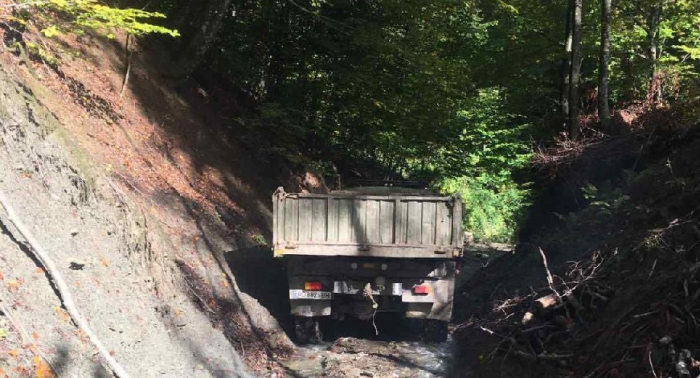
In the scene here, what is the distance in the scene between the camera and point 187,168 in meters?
12.1

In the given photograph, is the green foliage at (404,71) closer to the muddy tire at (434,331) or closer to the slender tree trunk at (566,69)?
the slender tree trunk at (566,69)

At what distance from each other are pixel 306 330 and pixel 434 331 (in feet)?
6.95

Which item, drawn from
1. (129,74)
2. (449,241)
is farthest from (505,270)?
(129,74)

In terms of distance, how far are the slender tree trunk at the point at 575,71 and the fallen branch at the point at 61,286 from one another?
12.1 m

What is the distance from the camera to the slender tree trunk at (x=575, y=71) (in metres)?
14.1

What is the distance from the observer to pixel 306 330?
957cm

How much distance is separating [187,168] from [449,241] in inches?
230

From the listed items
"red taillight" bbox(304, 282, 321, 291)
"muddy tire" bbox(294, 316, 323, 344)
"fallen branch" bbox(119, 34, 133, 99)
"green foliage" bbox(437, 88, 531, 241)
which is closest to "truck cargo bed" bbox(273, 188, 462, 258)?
"red taillight" bbox(304, 282, 321, 291)

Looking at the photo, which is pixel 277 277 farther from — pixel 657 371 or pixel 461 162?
pixel 461 162

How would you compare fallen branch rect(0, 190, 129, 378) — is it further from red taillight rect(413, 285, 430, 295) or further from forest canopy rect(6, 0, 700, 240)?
forest canopy rect(6, 0, 700, 240)

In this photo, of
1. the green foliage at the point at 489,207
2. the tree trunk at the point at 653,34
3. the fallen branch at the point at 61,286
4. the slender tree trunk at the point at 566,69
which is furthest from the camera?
the green foliage at the point at 489,207

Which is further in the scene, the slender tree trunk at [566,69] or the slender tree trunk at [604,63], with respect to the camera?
the slender tree trunk at [566,69]

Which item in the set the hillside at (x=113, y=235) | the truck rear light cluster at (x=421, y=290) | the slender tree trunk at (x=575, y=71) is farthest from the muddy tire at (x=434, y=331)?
the slender tree trunk at (x=575, y=71)

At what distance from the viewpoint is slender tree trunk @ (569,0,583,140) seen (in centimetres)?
1408
